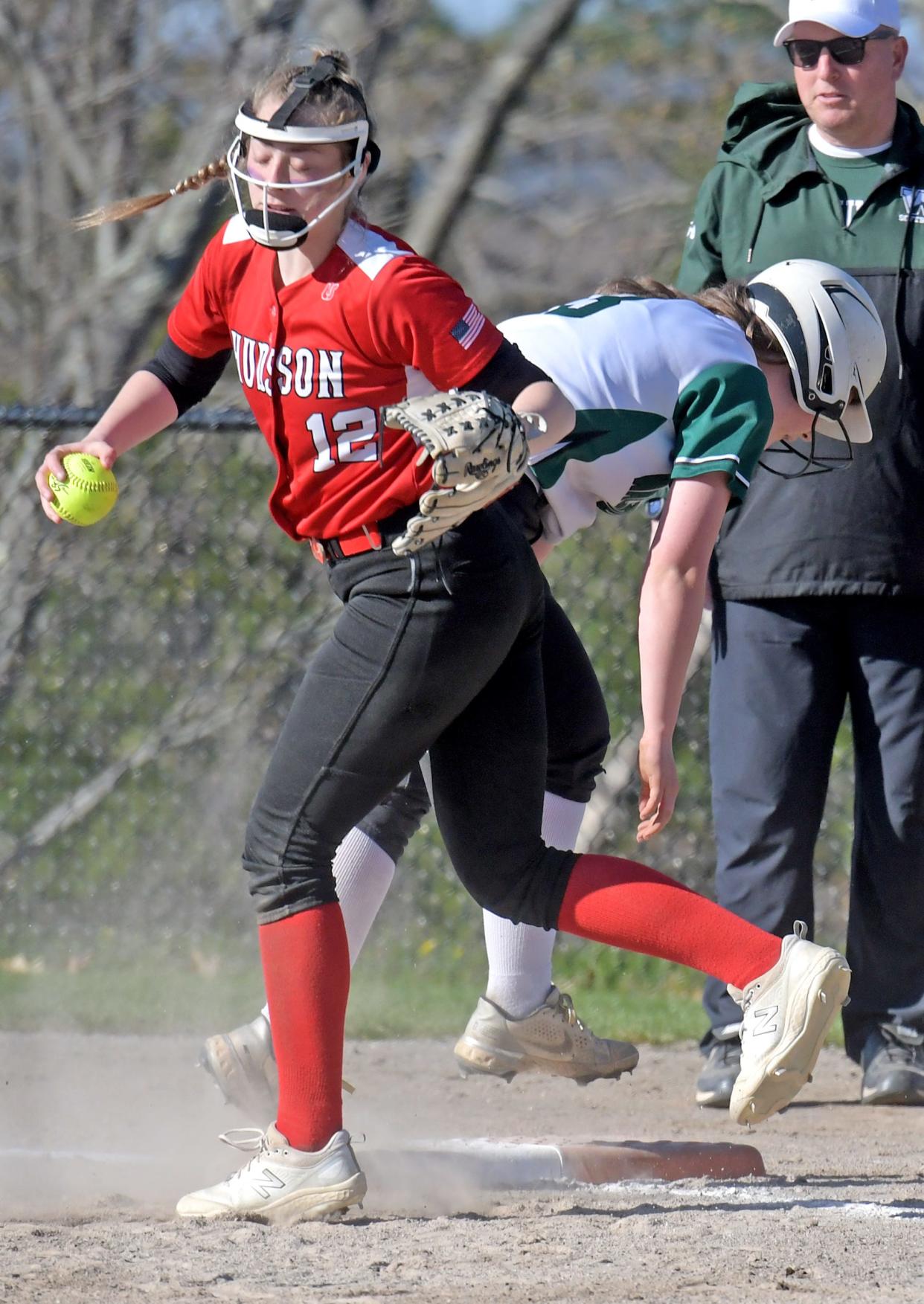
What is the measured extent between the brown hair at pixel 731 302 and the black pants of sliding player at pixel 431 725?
2.22 feet

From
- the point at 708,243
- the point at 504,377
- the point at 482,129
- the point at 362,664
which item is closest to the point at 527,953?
the point at 362,664

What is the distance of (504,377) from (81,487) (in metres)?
0.85

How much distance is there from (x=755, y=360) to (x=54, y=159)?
632cm

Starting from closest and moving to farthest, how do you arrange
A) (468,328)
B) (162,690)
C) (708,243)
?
(468,328)
(708,243)
(162,690)

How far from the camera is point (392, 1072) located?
182 inches

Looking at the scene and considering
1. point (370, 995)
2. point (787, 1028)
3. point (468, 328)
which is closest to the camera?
point (468, 328)

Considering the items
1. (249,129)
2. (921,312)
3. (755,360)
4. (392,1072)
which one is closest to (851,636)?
(921,312)

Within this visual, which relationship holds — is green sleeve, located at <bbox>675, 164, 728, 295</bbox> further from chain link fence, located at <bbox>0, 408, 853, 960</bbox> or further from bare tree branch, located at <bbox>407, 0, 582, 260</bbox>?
bare tree branch, located at <bbox>407, 0, 582, 260</bbox>

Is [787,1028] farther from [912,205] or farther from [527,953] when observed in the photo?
[912,205]

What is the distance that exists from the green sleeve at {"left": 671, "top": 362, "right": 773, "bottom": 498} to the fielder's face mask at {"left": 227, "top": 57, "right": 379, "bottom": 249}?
2.40 ft

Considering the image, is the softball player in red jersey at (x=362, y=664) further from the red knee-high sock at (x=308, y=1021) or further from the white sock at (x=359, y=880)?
the white sock at (x=359, y=880)

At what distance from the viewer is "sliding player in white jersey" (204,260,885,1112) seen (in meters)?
3.04

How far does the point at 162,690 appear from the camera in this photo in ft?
19.3

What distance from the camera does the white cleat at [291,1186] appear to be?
2885mm
